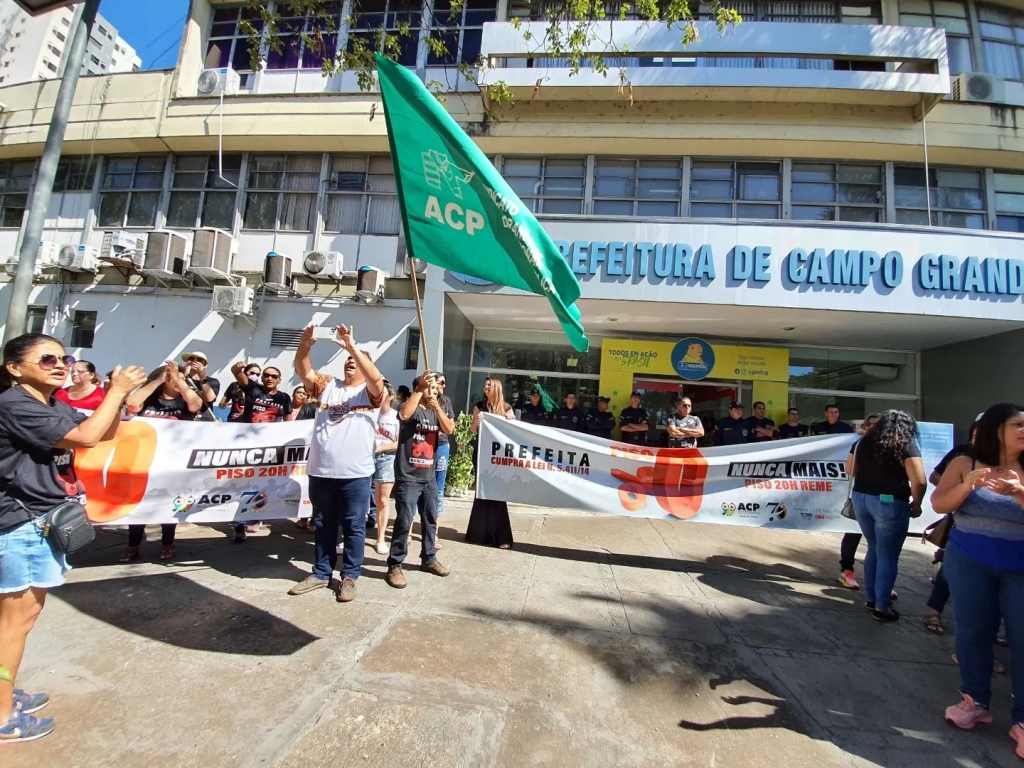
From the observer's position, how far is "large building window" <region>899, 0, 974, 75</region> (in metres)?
11.4

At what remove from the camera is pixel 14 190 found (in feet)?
43.0

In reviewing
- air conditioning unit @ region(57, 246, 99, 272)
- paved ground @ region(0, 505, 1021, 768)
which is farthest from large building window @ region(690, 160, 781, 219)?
air conditioning unit @ region(57, 246, 99, 272)

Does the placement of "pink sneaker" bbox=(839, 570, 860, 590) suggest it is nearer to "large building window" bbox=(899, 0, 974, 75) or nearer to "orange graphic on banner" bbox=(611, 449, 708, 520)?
"orange graphic on banner" bbox=(611, 449, 708, 520)

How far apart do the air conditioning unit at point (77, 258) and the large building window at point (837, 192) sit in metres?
16.1

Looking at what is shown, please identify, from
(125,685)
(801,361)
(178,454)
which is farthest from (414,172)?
(801,361)

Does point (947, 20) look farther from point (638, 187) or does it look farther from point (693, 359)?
point (693, 359)

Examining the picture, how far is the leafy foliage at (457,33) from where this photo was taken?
21.6 ft

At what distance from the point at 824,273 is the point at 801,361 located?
3.16 meters

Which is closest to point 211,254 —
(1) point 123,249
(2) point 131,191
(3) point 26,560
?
(1) point 123,249

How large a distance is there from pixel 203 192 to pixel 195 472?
10534 millimetres

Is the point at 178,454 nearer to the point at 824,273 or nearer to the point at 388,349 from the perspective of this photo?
the point at 388,349

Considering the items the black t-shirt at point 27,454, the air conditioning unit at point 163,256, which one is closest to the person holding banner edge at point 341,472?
the black t-shirt at point 27,454

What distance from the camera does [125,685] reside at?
2.63 m

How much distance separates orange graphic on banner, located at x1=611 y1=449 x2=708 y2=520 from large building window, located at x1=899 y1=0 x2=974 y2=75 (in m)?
13.2
